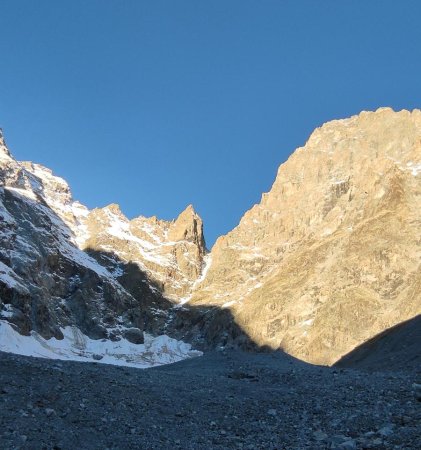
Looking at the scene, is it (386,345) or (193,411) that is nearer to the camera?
(193,411)

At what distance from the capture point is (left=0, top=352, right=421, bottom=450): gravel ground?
15938mm

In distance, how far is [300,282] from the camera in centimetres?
18338

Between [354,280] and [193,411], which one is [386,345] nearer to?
[354,280]

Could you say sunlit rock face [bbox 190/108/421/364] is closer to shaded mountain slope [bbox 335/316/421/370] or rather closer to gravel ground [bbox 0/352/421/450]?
shaded mountain slope [bbox 335/316/421/370]

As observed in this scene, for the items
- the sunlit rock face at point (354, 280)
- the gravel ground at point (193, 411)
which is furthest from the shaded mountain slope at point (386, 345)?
the gravel ground at point (193, 411)

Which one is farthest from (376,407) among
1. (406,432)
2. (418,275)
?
(418,275)

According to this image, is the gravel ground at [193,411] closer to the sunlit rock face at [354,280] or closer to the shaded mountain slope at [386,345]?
the shaded mountain slope at [386,345]

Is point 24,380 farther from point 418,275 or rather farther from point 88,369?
point 418,275

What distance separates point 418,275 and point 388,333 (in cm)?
3691

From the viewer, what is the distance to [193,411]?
20188 millimetres

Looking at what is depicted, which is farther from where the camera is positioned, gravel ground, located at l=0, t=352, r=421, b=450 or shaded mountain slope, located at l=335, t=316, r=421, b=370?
shaded mountain slope, located at l=335, t=316, r=421, b=370

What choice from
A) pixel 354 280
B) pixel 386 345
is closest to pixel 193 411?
pixel 386 345

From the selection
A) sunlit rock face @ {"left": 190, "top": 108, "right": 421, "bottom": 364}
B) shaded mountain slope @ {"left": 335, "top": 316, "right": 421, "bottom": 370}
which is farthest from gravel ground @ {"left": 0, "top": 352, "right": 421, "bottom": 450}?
sunlit rock face @ {"left": 190, "top": 108, "right": 421, "bottom": 364}

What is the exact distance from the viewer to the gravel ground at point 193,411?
52.3 feet
